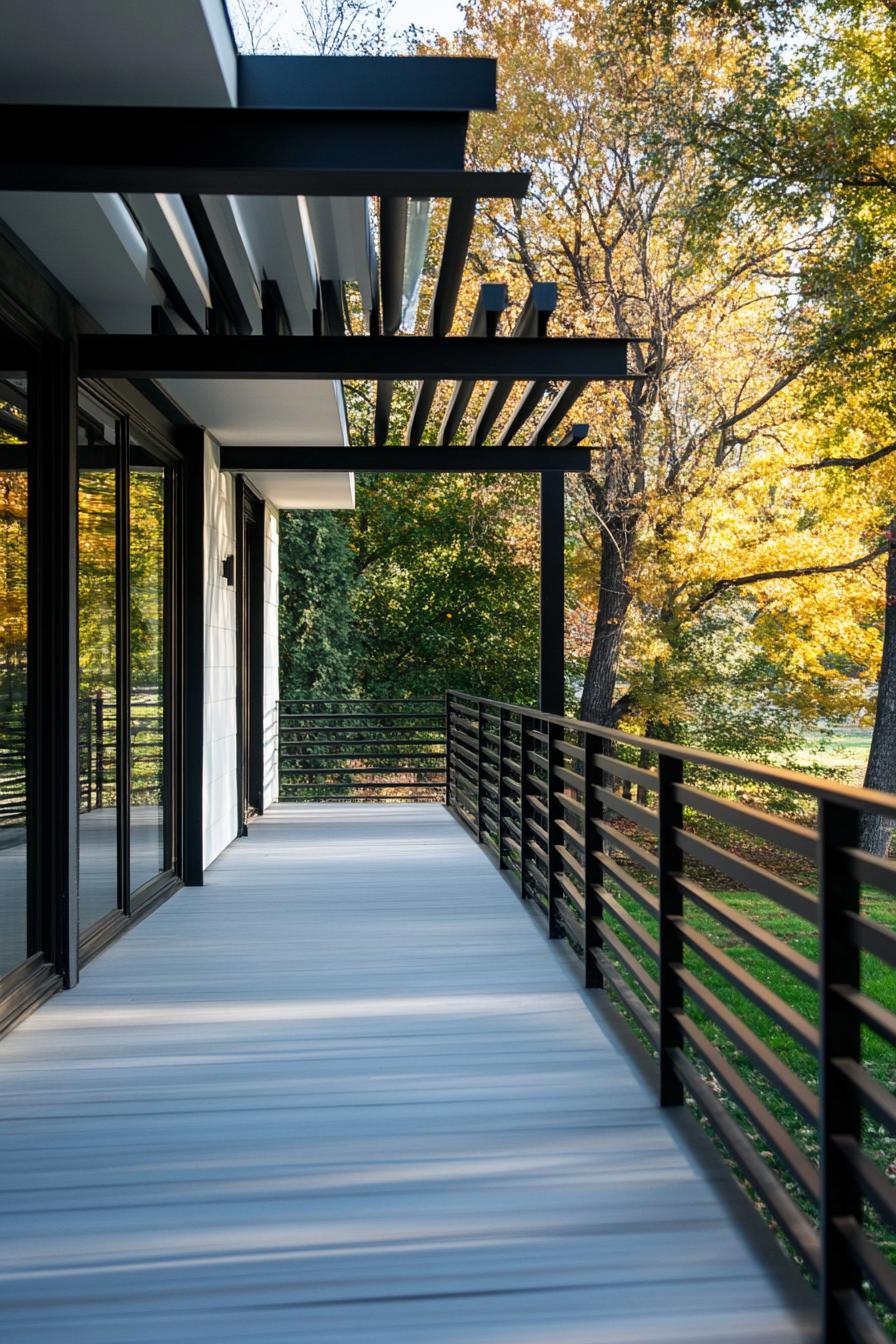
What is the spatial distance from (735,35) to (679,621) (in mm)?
6131

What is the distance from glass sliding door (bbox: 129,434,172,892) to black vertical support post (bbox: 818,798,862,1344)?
4.55 meters

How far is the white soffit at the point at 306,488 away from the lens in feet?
32.9

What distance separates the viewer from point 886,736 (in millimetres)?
13805

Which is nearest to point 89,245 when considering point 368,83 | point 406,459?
point 368,83

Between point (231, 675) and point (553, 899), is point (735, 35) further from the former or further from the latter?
point (553, 899)

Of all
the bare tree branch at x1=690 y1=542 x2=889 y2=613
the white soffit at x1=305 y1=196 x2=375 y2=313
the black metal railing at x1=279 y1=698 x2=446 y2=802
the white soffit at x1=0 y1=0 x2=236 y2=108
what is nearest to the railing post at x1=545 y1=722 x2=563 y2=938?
the white soffit at x1=305 y1=196 x2=375 y2=313

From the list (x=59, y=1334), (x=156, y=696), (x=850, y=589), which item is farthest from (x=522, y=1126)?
(x=850, y=589)

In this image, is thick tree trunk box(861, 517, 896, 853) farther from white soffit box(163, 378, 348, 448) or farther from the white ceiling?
the white ceiling

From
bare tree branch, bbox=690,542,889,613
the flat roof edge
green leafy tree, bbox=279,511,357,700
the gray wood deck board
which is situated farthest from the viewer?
green leafy tree, bbox=279,511,357,700

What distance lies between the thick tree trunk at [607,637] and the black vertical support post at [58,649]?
10.4m

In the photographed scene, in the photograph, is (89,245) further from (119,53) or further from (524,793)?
(524,793)

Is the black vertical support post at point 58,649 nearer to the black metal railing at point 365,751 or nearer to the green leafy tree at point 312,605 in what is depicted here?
the black metal railing at point 365,751

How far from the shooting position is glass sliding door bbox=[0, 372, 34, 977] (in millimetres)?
4129

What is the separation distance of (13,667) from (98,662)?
1307mm
